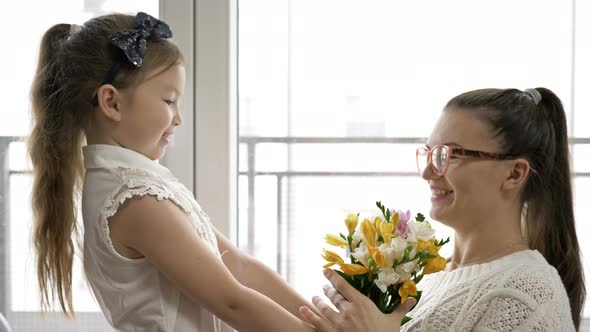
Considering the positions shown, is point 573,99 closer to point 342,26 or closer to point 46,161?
point 342,26

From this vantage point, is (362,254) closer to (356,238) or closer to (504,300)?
(356,238)

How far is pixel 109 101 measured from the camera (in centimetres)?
154

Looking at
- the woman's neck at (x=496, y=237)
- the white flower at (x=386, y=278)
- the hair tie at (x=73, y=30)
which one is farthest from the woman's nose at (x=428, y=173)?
the hair tie at (x=73, y=30)

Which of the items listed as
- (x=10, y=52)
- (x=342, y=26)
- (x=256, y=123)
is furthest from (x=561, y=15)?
(x=10, y=52)

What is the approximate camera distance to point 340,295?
1556 millimetres

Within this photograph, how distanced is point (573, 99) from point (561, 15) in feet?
0.94

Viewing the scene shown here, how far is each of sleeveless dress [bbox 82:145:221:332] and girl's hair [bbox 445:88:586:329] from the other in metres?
0.77

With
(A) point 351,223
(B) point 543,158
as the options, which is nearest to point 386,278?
(A) point 351,223

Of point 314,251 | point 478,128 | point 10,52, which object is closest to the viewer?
point 478,128

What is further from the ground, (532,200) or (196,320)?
(532,200)

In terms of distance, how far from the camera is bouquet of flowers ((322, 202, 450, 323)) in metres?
1.39

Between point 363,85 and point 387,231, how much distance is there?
99 centimetres

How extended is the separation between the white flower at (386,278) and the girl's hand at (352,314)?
95mm

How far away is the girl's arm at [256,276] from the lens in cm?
187
